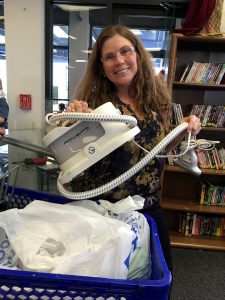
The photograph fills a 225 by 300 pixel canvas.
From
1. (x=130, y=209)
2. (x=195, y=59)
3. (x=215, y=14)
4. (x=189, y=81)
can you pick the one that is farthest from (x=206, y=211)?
(x=130, y=209)

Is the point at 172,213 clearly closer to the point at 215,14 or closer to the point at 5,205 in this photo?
the point at 215,14

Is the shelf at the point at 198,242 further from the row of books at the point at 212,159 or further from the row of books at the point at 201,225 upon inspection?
the row of books at the point at 212,159

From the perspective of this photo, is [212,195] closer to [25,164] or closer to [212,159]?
[212,159]

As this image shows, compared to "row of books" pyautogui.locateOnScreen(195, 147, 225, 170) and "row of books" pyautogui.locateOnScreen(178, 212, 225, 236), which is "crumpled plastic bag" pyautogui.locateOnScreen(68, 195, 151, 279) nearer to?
"row of books" pyautogui.locateOnScreen(195, 147, 225, 170)

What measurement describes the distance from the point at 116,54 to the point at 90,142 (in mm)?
367

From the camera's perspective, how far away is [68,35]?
244cm

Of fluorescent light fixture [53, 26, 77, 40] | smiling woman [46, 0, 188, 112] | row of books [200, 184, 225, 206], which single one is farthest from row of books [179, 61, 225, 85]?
fluorescent light fixture [53, 26, 77, 40]

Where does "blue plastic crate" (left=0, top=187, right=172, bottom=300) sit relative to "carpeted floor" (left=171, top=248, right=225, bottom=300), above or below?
above

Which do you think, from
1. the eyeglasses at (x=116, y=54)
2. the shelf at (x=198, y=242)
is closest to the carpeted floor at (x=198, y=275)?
the shelf at (x=198, y=242)

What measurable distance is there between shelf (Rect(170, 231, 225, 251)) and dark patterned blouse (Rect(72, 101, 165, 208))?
1306mm

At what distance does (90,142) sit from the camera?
62 centimetres

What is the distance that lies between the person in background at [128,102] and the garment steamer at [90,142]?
0.21 meters

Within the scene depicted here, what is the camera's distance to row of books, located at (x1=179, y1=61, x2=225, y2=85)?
6.42 ft

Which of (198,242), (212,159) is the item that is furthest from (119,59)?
(198,242)
